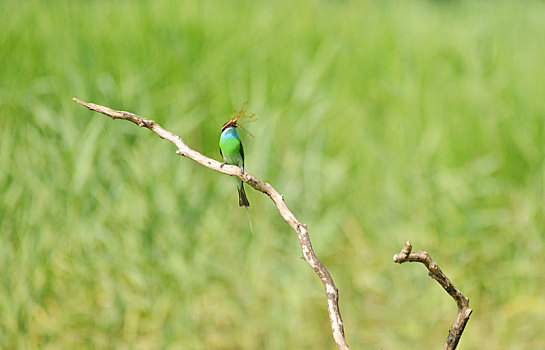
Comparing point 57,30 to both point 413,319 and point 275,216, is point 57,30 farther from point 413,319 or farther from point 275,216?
point 413,319

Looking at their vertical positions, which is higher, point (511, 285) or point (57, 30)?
point (57, 30)

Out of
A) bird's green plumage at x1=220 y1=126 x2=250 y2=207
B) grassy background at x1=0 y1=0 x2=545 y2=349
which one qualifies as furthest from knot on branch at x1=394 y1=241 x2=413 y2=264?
grassy background at x1=0 y1=0 x2=545 y2=349

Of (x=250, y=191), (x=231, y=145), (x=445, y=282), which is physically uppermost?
(x=250, y=191)

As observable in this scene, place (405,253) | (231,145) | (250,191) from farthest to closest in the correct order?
(250,191) < (231,145) < (405,253)

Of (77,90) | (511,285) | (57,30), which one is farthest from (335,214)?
(57,30)

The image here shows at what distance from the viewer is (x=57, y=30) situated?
4867 millimetres

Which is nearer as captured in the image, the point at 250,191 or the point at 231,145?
the point at 231,145

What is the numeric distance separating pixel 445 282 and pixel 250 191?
144 inches

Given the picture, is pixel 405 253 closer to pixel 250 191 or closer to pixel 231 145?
pixel 231 145

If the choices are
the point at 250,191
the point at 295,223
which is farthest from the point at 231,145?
the point at 250,191

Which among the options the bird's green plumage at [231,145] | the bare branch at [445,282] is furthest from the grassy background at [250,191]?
the bare branch at [445,282]

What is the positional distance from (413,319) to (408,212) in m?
0.73

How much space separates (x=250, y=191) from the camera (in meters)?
4.61

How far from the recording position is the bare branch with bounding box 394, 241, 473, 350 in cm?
93
